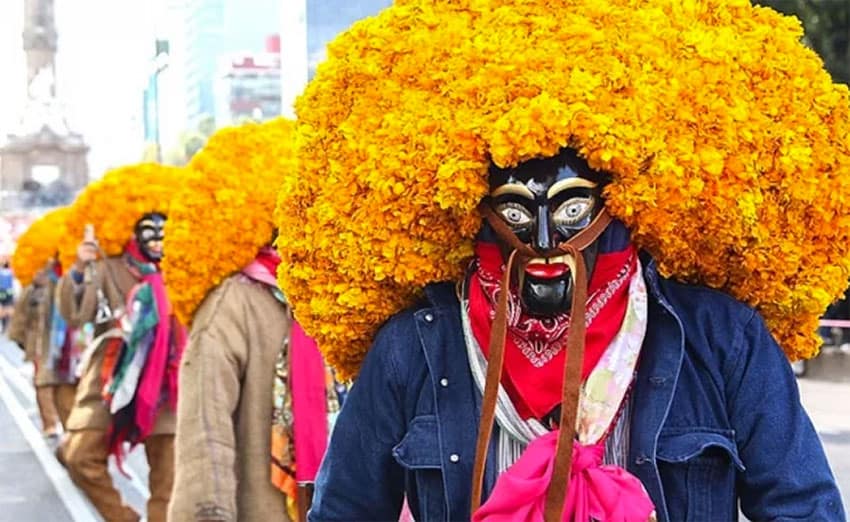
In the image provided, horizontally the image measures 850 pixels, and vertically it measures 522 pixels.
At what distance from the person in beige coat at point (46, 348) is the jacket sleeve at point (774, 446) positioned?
22.3 ft

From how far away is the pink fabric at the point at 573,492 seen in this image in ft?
8.54

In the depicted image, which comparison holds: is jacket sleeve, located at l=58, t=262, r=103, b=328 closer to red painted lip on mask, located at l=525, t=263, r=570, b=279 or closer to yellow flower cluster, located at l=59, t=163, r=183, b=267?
yellow flower cluster, located at l=59, t=163, r=183, b=267

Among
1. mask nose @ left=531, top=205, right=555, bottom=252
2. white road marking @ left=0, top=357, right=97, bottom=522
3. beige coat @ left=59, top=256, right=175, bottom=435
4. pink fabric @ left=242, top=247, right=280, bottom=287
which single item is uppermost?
mask nose @ left=531, top=205, right=555, bottom=252

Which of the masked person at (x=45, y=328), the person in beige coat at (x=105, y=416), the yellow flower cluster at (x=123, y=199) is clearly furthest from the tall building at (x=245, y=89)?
the yellow flower cluster at (x=123, y=199)

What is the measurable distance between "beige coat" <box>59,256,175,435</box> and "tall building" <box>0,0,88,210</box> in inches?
2727

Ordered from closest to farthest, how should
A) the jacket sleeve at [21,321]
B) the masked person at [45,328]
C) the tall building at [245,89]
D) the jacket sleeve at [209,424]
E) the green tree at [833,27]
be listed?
the jacket sleeve at [209,424]
the masked person at [45,328]
the jacket sleeve at [21,321]
the green tree at [833,27]
the tall building at [245,89]

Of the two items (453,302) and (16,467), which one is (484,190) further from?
(16,467)

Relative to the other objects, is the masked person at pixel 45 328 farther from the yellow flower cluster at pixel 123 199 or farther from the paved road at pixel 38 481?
the yellow flower cluster at pixel 123 199

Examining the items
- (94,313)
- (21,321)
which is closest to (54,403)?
(94,313)

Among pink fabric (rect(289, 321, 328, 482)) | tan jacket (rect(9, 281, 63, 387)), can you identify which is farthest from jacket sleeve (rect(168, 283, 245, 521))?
tan jacket (rect(9, 281, 63, 387))

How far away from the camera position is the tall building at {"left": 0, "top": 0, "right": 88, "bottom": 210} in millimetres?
82688

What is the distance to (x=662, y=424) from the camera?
2.69 metres

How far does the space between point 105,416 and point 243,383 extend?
128 inches

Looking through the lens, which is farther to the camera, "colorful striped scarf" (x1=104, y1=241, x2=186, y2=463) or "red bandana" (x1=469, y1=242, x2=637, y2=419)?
"colorful striped scarf" (x1=104, y1=241, x2=186, y2=463)
